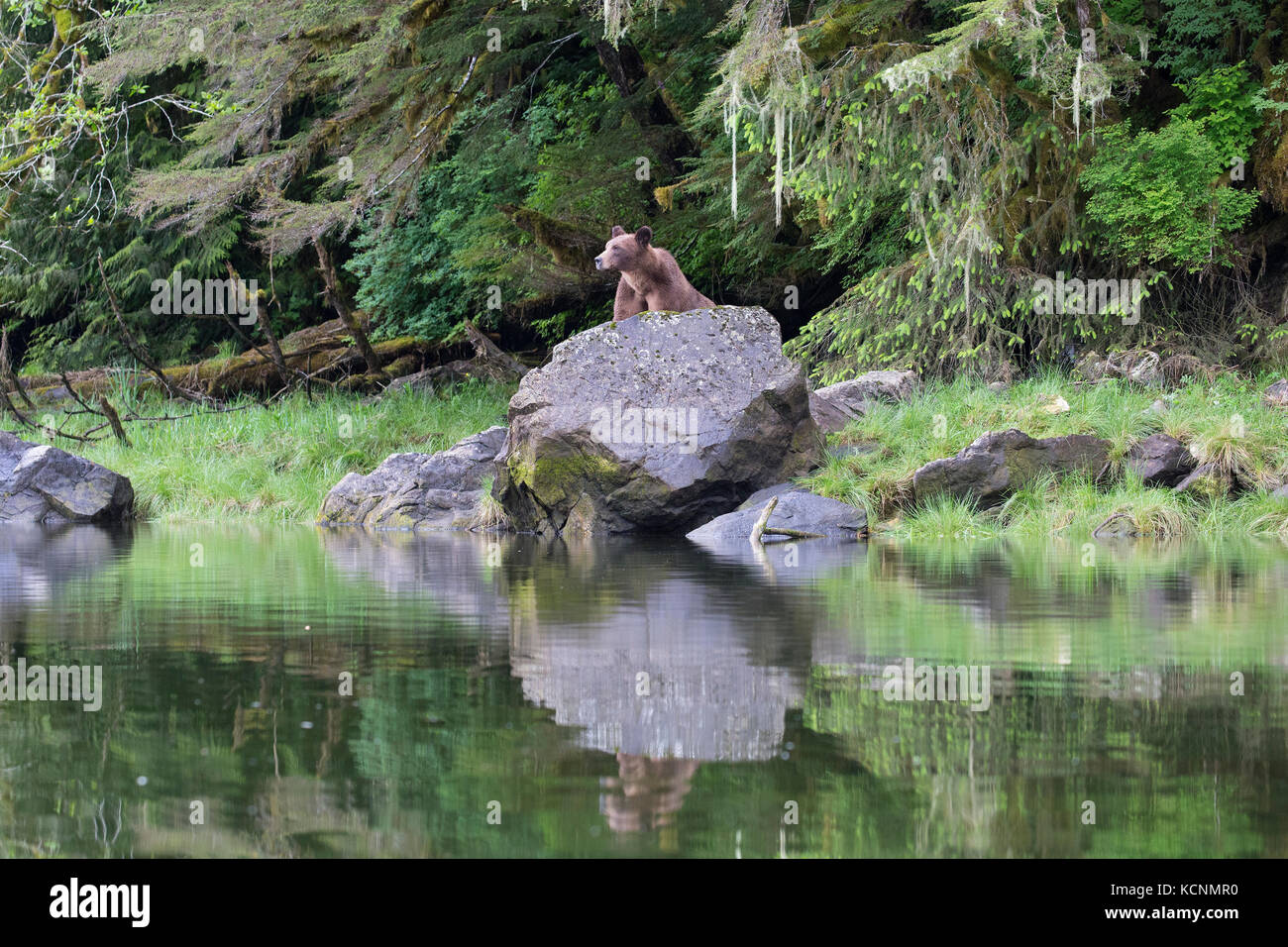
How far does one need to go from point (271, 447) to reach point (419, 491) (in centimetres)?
459

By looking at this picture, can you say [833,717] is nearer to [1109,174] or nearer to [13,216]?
[1109,174]

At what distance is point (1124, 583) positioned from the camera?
7695mm

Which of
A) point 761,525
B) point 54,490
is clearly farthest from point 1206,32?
point 54,490

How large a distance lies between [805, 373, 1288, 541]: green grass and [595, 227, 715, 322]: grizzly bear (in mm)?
2591

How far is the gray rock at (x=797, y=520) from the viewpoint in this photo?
1225 cm

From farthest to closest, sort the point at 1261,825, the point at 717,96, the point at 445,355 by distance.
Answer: the point at 445,355 → the point at 717,96 → the point at 1261,825

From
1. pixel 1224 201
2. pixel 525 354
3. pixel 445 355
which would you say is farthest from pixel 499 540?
pixel 445 355

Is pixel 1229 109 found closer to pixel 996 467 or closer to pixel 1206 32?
pixel 1206 32

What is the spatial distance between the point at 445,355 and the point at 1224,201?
14.2 metres

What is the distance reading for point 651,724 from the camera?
3.86 metres
